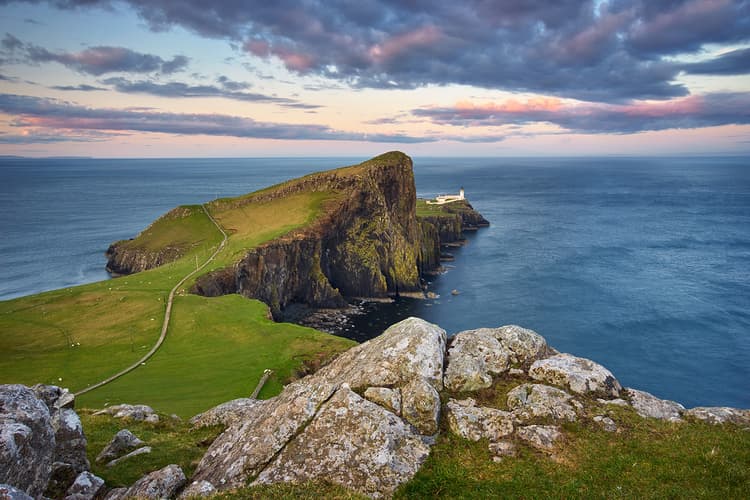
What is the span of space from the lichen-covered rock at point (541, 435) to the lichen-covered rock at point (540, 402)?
1.88ft

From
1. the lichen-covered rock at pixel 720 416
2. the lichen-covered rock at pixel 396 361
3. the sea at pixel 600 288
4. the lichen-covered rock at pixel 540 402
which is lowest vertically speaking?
the sea at pixel 600 288

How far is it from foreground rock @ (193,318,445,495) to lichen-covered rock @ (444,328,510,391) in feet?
2.39

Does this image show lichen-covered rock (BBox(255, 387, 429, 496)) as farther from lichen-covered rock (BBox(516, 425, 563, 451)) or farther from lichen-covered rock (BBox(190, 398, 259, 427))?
lichen-covered rock (BBox(190, 398, 259, 427))

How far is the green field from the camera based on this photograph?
44438 mm

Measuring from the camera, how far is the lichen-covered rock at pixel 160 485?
1380 cm

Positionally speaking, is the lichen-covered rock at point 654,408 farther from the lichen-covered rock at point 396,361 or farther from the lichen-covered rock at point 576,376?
the lichen-covered rock at point 396,361

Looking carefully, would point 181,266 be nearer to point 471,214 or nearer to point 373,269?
point 373,269

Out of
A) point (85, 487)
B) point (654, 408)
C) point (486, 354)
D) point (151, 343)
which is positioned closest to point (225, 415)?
point (85, 487)

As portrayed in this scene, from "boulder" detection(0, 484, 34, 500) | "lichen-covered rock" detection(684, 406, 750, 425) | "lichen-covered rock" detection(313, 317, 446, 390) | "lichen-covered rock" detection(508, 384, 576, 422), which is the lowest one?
"lichen-covered rock" detection(684, 406, 750, 425)

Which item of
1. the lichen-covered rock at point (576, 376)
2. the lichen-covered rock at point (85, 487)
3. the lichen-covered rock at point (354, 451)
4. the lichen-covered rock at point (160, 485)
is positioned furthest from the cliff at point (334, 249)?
the lichen-covered rock at point (576, 376)

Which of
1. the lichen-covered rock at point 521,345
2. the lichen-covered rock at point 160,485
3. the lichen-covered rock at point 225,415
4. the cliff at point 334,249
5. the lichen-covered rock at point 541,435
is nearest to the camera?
the lichen-covered rock at point 160,485

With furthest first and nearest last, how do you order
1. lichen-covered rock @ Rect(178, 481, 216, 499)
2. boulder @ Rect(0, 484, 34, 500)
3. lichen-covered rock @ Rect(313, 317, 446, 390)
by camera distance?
lichen-covered rock @ Rect(313, 317, 446, 390), lichen-covered rock @ Rect(178, 481, 216, 499), boulder @ Rect(0, 484, 34, 500)

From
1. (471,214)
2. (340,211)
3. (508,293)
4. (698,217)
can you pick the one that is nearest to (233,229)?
(340,211)

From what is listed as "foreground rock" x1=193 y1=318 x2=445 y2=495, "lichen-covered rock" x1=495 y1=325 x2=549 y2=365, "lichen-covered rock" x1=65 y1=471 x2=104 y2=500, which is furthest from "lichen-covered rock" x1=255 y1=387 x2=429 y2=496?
"lichen-covered rock" x1=495 y1=325 x2=549 y2=365
